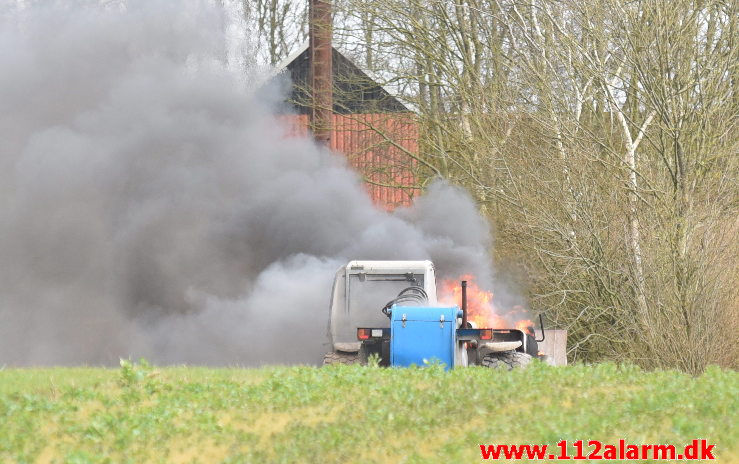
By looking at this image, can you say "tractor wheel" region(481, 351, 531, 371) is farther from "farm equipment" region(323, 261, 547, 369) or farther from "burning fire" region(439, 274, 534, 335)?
"burning fire" region(439, 274, 534, 335)

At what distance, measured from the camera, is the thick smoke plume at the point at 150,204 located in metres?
19.3

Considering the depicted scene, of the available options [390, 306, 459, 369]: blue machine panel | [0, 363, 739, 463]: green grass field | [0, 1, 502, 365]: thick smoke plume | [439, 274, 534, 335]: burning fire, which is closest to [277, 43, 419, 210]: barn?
[0, 1, 502, 365]: thick smoke plume

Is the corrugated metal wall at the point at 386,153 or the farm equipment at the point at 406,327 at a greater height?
the corrugated metal wall at the point at 386,153

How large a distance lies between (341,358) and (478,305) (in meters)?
2.44

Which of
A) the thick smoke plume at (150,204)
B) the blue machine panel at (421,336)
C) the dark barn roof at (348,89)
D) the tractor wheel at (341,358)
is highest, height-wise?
the dark barn roof at (348,89)

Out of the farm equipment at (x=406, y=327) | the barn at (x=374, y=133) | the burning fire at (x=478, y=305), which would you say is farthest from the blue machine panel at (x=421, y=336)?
the barn at (x=374, y=133)

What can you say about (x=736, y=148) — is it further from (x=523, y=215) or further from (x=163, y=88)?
(x=163, y=88)

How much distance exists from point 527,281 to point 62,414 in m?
12.2

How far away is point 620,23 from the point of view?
1731 cm

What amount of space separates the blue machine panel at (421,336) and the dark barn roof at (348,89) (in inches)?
543

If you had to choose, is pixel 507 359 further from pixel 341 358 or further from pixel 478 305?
pixel 341 358

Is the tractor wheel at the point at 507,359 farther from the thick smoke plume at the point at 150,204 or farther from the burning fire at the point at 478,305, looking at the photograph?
the thick smoke plume at the point at 150,204

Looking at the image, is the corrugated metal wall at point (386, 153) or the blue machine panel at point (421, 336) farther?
the corrugated metal wall at point (386, 153)

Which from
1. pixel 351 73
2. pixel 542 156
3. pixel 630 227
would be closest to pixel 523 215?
pixel 542 156
